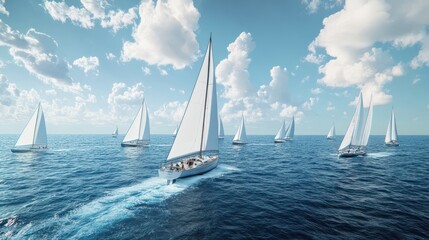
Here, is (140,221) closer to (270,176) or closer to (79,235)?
(79,235)

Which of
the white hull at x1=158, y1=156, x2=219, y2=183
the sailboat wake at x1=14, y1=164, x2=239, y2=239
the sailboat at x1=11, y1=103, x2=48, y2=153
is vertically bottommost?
the sailboat wake at x1=14, y1=164, x2=239, y2=239

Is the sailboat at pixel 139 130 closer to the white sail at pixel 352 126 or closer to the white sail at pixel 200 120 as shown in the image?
the white sail at pixel 200 120

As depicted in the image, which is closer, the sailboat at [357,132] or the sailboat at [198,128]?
the sailboat at [198,128]

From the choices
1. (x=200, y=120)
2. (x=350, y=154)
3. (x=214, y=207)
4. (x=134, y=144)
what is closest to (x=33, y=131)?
(x=134, y=144)

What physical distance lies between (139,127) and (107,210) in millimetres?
56963

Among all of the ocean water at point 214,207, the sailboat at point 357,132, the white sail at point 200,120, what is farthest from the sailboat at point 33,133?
the sailboat at point 357,132

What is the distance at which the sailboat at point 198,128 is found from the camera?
81.5 ft

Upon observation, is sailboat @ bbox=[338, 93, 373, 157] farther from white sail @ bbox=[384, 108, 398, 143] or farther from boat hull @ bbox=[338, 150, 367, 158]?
white sail @ bbox=[384, 108, 398, 143]

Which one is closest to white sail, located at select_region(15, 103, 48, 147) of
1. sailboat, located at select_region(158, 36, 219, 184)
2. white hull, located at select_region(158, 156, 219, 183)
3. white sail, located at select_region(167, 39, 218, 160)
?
sailboat, located at select_region(158, 36, 219, 184)

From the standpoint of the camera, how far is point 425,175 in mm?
29609

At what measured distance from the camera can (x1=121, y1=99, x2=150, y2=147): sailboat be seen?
68.4m

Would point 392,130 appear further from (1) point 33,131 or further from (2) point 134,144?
(1) point 33,131

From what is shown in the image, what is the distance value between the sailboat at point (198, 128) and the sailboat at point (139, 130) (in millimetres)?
46748

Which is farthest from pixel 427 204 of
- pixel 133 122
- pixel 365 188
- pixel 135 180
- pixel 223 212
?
pixel 133 122
